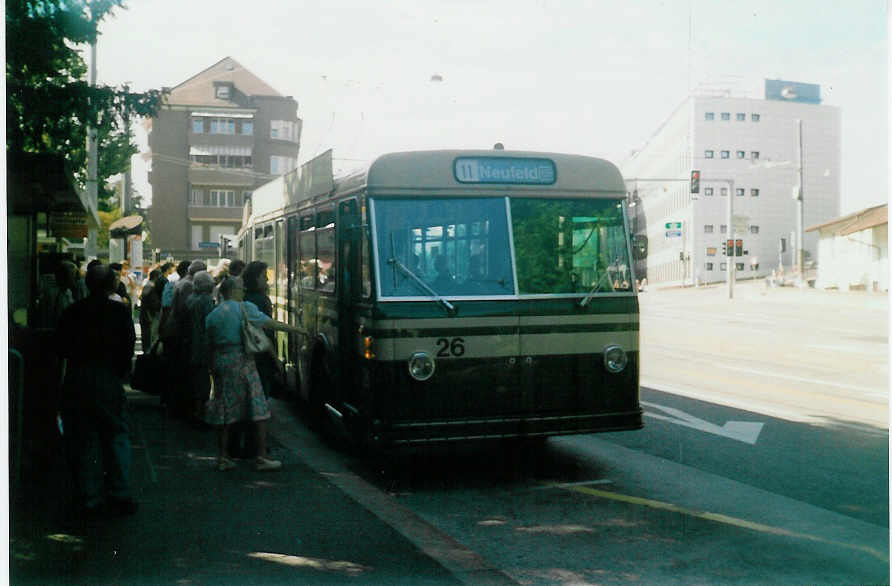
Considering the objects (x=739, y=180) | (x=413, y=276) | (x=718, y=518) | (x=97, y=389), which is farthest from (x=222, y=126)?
(x=739, y=180)

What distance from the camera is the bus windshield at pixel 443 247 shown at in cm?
749

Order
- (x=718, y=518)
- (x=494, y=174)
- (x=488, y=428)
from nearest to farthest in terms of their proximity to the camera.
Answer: (x=718, y=518), (x=488, y=428), (x=494, y=174)

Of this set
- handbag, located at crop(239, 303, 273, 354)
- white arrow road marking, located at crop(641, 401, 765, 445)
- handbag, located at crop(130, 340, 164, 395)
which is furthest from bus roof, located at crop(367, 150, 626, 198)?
handbag, located at crop(130, 340, 164, 395)

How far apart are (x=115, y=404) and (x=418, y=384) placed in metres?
2.24

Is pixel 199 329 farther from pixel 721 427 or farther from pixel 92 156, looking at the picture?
pixel 721 427

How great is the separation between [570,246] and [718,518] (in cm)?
248

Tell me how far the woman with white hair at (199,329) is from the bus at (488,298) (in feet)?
6.05

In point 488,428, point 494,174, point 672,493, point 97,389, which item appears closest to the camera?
point 97,389

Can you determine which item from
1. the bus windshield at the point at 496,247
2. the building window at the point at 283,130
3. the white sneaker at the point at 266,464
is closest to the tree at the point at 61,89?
the building window at the point at 283,130

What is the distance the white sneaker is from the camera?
809cm

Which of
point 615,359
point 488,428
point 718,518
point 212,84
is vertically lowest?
point 718,518

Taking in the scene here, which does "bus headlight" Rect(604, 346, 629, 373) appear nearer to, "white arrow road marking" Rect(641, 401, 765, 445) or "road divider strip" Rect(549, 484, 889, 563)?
"road divider strip" Rect(549, 484, 889, 563)

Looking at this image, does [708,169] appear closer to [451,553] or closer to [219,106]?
[219,106]

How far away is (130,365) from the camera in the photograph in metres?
6.67
